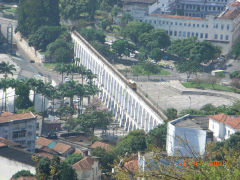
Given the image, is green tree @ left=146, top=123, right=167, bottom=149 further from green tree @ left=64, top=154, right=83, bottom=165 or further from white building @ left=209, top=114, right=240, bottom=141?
green tree @ left=64, top=154, right=83, bottom=165

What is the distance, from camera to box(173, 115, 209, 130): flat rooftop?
55188 millimetres

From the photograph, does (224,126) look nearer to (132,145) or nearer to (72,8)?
(132,145)

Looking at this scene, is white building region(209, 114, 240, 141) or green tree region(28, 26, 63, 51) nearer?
white building region(209, 114, 240, 141)

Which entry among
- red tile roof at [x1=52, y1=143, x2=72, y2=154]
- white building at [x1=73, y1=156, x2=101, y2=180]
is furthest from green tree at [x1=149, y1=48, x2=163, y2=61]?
white building at [x1=73, y1=156, x2=101, y2=180]

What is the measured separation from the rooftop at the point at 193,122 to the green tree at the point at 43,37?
50321mm

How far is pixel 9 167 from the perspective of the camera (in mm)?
46188

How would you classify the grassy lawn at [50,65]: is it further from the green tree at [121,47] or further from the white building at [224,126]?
the white building at [224,126]

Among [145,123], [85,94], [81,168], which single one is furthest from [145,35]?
[81,168]

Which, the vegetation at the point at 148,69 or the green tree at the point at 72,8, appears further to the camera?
the green tree at the point at 72,8

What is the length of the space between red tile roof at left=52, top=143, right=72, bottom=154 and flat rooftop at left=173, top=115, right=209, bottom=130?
10000 millimetres

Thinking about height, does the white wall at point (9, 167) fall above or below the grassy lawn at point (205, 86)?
below

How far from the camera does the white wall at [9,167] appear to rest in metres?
45.7

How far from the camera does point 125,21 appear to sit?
109875mm

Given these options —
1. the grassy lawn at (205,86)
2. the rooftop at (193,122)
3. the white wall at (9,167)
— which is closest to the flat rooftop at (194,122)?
the rooftop at (193,122)
